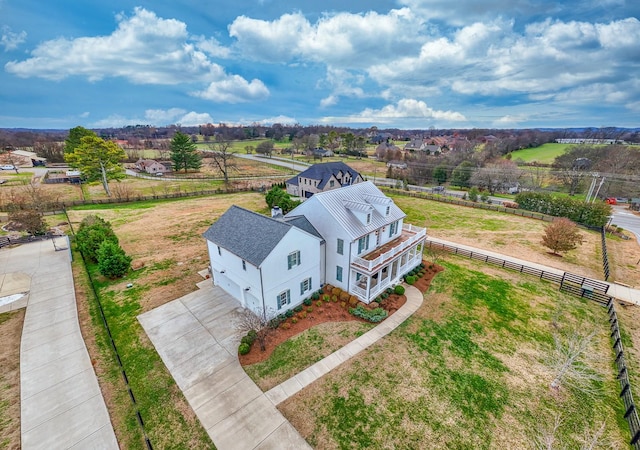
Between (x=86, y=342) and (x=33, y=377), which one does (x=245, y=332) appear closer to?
(x=86, y=342)

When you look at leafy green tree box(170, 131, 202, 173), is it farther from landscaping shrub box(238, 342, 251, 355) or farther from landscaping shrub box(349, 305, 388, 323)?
landscaping shrub box(349, 305, 388, 323)

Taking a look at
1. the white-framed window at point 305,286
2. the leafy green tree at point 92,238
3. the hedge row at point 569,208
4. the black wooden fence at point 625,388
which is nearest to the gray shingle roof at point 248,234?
the white-framed window at point 305,286

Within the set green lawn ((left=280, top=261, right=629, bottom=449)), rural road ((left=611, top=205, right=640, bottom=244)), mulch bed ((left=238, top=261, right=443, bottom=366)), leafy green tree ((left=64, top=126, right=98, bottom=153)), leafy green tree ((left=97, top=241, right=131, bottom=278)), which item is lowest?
green lawn ((left=280, top=261, right=629, bottom=449))

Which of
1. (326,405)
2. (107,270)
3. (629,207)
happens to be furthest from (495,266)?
(629,207)

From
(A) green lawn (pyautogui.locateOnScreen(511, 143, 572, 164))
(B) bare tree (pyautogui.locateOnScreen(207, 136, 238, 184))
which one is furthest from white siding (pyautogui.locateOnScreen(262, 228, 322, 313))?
(A) green lawn (pyautogui.locateOnScreen(511, 143, 572, 164))

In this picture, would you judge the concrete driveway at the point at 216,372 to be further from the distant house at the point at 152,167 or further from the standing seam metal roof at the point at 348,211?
the distant house at the point at 152,167

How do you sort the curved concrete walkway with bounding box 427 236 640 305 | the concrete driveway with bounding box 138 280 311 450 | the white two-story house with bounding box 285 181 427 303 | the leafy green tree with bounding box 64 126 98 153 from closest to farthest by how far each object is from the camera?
the concrete driveway with bounding box 138 280 311 450 → the white two-story house with bounding box 285 181 427 303 → the curved concrete walkway with bounding box 427 236 640 305 → the leafy green tree with bounding box 64 126 98 153
